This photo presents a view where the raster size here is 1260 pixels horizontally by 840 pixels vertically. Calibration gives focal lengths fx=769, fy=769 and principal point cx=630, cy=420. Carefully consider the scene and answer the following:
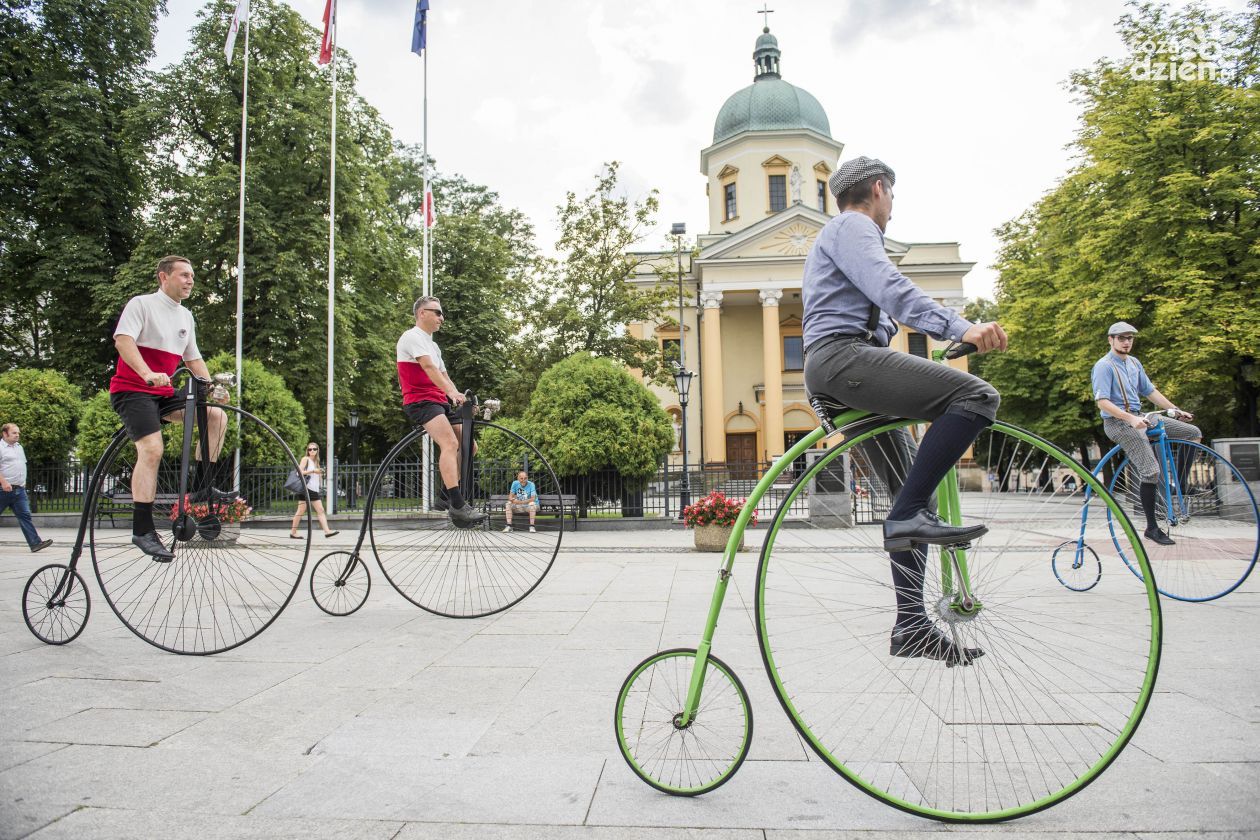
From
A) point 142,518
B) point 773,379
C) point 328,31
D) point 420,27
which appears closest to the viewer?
point 142,518

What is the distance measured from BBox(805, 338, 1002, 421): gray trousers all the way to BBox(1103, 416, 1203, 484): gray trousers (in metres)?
4.92

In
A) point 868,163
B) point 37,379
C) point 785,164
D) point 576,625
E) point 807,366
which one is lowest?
point 576,625

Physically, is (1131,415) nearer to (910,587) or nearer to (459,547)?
(910,587)

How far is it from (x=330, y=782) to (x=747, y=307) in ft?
159

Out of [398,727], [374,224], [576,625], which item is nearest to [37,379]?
[374,224]

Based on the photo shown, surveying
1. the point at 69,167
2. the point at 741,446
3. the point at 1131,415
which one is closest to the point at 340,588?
the point at 1131,415

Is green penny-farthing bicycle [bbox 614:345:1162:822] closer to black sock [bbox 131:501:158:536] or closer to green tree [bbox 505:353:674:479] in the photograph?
black sock [bbox 131:501:158:536]

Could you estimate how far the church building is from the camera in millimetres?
44156

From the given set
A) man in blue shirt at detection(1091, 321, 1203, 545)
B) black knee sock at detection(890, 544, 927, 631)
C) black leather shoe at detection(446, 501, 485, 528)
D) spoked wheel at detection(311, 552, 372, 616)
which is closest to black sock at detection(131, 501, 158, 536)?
spoked wheel at detection(311, 552, 372, 616)

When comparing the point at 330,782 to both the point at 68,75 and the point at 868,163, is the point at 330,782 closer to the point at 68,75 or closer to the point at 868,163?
the point at 868,163

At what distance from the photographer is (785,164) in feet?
160

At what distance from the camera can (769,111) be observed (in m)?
49.5

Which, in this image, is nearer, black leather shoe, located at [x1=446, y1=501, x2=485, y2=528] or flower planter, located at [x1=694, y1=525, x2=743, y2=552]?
black leather shoe, located at [x1=446, y1=501, x2=485, y2=528]

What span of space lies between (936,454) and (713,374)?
4114cm
